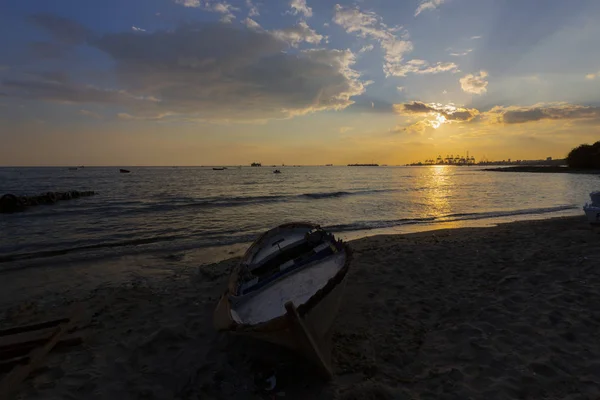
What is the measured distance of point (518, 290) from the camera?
7.41 m

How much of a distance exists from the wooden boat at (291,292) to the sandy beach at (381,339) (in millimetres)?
709

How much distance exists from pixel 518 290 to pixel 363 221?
13.6 metres

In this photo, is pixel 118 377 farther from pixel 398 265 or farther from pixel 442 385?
pixel 398 265

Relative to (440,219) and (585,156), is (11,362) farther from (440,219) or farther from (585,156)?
(585,156)

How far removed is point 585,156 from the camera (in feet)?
265

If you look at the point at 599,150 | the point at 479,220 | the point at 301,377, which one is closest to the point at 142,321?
→ the point at 301,377

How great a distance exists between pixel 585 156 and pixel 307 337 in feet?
345

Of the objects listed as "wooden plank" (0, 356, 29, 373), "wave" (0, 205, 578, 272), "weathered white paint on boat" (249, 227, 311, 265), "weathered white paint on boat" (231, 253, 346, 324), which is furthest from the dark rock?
"weathered white paint on boat" (231, 253, 346, 324)

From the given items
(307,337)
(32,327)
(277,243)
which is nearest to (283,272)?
(277,243)

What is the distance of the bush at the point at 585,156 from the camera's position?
77688mm

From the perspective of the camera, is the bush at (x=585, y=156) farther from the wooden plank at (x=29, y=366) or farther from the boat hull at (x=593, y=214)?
the wooden plank at (x=29, y=366)

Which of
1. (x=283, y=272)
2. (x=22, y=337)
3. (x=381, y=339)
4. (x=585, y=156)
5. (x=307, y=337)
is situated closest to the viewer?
(x=307, y=337)

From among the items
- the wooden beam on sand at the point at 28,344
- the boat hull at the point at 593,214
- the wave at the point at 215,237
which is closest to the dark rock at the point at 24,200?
the wave at the point at 215,237

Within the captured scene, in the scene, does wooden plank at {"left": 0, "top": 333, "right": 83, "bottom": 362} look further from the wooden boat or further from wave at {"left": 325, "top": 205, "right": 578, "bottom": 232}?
wave at {"left": 325, "top": 205, "right": 578, "bottom": 232}
